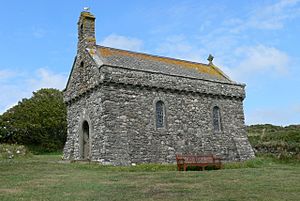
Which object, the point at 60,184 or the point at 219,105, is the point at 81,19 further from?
the point at 60,184

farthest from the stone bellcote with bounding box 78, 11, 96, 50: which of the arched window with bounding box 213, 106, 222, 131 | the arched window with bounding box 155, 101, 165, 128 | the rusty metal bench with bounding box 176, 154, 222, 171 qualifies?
the rusty metal bench with bounding box 176, 154, 222, 171

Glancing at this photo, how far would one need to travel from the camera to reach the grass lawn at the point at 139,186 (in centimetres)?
1127

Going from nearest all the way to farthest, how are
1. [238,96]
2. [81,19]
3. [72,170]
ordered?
[72,170] → [81,19] → [238,96]

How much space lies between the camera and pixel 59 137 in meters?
54.3

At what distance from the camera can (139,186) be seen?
42.7 ft

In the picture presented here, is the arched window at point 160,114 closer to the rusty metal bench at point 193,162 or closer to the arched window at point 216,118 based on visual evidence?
the rusty metal bench at point 193,162

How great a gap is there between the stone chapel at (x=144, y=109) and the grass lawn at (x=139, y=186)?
4.59m

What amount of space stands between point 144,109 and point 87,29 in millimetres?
6986

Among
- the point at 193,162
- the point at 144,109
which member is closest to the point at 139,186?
the point at 193,162

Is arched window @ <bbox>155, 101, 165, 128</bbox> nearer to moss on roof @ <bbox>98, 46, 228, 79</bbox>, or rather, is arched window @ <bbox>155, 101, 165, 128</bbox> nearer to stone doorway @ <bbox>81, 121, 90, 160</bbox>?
moss on roof @ <bbox>98, 46, 228, 79</bbox>

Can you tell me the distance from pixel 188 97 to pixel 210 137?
3.13 meters

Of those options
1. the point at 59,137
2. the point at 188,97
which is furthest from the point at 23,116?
the point at 188,97

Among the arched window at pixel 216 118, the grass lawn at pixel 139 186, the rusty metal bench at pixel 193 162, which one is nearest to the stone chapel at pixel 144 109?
the arched window at pixel 216 118

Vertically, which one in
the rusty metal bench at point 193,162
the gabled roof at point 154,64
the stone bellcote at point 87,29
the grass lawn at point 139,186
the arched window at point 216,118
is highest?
the stone bellcote at point 87,29
